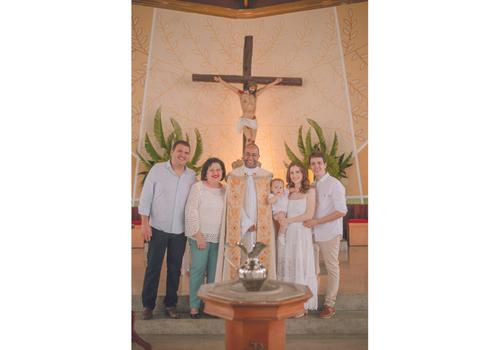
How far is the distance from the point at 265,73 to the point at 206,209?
2.52m

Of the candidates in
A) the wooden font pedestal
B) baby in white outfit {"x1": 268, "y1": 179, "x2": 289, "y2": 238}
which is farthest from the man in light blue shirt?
the wooden font pedestal

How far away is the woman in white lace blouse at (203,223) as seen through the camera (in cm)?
496

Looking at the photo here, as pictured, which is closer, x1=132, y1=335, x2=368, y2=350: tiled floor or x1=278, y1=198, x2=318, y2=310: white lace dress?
x1=132, y1=335, x2=368, y2=350: tiled floor

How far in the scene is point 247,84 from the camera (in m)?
6.59

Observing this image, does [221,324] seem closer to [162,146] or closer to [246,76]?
[162,146]

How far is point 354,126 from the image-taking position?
6934 mm

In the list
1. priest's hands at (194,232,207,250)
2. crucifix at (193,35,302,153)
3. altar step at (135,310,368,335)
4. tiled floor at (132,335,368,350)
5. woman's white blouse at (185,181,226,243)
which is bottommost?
tiled floor at (132,335,368,350)

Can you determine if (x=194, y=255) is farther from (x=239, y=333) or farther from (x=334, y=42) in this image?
(x=334, y=42)

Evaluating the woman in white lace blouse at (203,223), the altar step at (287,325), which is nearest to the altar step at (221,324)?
the altar step at (287,325)

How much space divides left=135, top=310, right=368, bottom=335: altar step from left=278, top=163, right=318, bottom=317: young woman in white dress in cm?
14

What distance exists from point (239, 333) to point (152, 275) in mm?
1685

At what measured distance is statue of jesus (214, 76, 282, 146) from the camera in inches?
259

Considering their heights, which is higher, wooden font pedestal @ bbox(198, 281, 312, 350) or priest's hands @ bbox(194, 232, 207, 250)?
priest's hands @ bbox(194, 232, 207, 250)

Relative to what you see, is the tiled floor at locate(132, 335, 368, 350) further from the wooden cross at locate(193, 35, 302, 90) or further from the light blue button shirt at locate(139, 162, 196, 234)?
the wooden cross at locate(193, 35, 302, 90)
